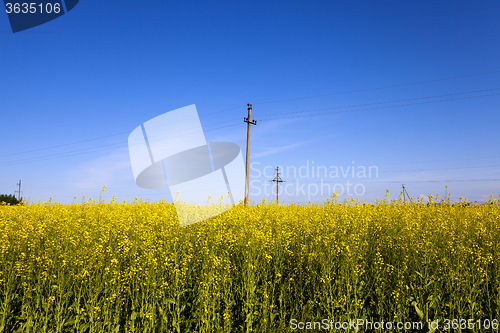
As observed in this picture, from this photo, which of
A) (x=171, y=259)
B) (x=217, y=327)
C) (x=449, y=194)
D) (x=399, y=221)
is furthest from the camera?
(x=449, y=194)

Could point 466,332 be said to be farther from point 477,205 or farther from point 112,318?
Answer: point 477,205

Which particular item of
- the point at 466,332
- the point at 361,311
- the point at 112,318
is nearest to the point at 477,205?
the point at 466,332

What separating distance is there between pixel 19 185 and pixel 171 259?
9226cm

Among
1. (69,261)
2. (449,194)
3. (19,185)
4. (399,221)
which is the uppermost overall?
(19,185)

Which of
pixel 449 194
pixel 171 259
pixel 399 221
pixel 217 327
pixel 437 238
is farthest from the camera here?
pixel 449 194

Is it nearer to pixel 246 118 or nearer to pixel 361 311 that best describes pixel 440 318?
pixel 361 311

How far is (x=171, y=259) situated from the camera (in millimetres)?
3648

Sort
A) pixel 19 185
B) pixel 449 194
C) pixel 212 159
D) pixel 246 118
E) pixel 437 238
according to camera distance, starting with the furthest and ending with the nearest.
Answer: pixel 19 185, pixel 246 118, pixel 449 194, pixel 212 159, pixel 437 238

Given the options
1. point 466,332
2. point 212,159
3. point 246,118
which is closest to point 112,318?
point 212,159

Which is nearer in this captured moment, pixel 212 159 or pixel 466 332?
pixel 466 332

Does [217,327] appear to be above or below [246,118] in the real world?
below

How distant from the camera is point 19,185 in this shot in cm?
7175

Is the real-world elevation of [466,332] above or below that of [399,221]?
below

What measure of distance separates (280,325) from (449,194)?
7.45 meters
